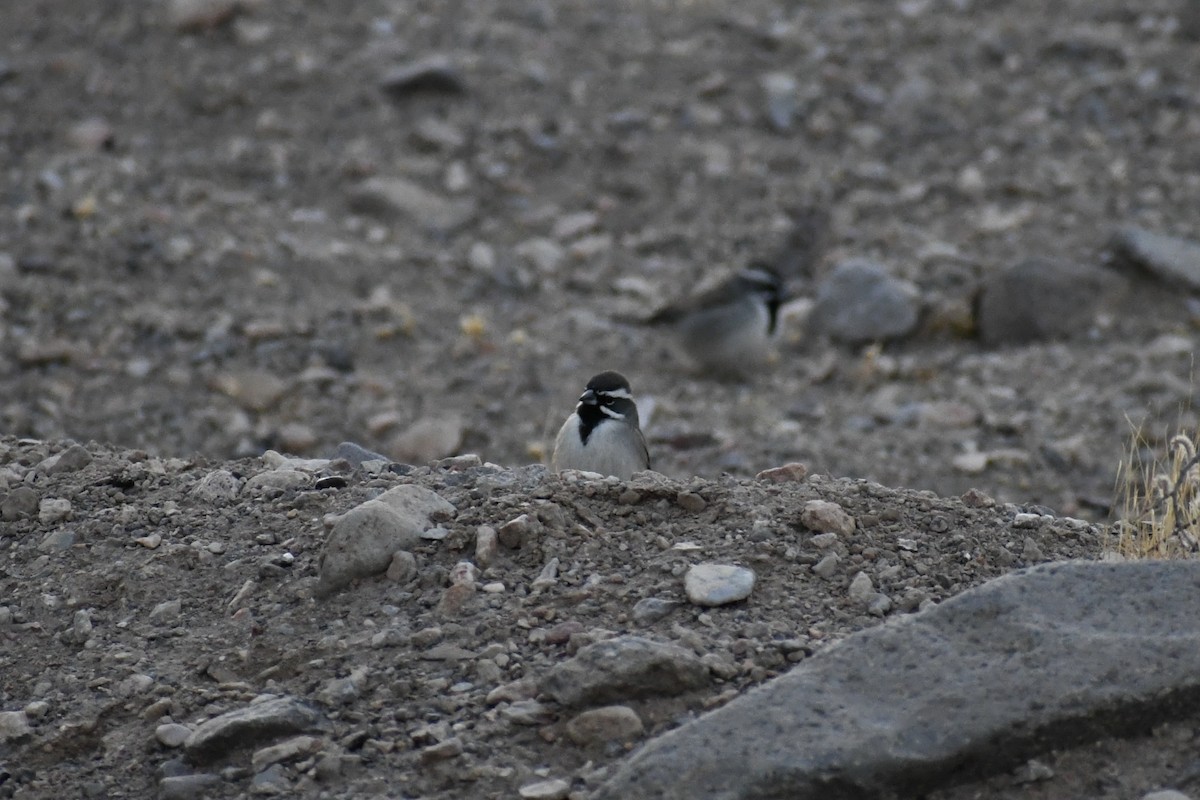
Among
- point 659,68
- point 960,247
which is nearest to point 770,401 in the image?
point 960,247

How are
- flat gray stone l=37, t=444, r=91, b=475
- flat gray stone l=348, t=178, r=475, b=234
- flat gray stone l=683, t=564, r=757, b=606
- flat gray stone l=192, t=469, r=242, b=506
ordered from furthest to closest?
flat gray stone l=348, t=178, r=475, b=234 → flat gray stone l=37, t=444, r=91, b=475 → flat gray stone l=192, t=469, r=242, b=506 → flat gray stone l=683, t=564, r=757, b=606

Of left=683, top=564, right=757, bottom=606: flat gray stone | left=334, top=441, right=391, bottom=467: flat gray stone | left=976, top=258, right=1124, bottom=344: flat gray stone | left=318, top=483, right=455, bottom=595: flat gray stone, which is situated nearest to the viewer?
left=683, top=564, right=757, bottom=606: flat gray stone

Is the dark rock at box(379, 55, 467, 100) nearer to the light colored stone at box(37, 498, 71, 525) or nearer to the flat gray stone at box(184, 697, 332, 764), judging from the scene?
the light colored stone at box(37, 498, 71, 525)

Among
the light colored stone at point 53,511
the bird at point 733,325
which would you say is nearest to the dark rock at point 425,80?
the bird at point 733,325

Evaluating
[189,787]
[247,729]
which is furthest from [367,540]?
[189,787]

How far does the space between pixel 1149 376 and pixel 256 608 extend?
23.9 ft

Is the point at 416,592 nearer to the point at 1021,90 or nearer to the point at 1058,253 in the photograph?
the point at 1058,253

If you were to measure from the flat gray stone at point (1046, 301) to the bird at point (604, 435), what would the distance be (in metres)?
4.26

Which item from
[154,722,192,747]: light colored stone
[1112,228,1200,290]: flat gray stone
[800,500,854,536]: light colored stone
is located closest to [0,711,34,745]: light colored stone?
[154,722,192,747]: light colored stone

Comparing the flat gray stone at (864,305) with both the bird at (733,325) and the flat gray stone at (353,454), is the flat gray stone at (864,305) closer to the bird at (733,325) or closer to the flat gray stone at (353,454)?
the bird at (733,325)

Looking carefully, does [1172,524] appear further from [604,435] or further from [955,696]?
[604,435]

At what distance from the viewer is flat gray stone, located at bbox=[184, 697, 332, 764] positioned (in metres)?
4.27

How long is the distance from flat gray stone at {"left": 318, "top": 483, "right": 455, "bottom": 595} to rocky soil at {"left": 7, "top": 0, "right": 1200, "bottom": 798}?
48 millimetres

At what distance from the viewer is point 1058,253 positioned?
11812 mm
